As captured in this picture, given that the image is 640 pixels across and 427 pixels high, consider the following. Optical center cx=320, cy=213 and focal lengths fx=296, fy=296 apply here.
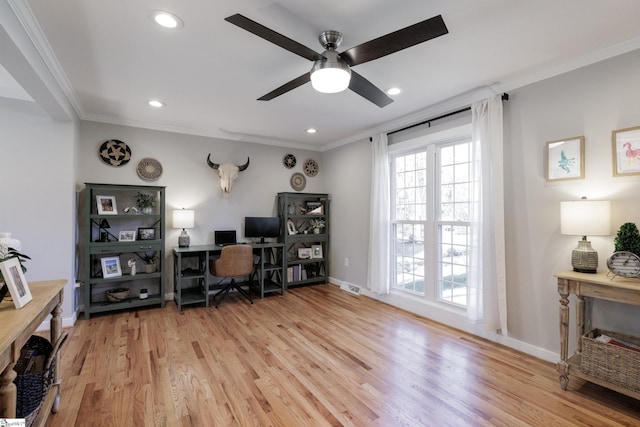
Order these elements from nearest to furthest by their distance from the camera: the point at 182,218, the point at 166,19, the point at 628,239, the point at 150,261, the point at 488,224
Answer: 1. the point at 166,19
2. the point at 628,239
3. the point at 488,224
4. the point at 150,261
5. the point at 182,218

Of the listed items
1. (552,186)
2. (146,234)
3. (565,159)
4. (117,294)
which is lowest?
(117,294)

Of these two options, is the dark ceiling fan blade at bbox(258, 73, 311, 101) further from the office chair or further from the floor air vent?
the floor air vent

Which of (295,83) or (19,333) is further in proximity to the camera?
(295,83)

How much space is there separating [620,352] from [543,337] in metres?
0.68

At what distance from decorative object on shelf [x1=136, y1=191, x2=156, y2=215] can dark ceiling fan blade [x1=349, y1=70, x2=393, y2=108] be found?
125 inches

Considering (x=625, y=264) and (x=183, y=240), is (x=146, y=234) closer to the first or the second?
(x=183, y=240)

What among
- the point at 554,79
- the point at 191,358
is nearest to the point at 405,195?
Result: the point at 554,79

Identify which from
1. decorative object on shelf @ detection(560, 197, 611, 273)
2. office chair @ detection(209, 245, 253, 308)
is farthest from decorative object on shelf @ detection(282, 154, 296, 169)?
decorative object on shelf @ detection(560, 197, 611, 273)

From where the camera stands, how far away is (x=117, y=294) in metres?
3.74

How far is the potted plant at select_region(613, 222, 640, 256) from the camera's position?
6.58 ft

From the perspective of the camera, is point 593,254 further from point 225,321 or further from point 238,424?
point 225,321

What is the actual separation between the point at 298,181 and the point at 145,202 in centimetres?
245

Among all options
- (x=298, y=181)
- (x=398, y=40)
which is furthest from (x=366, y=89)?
(x=298, y=181)

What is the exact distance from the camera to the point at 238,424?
1.79 meters
